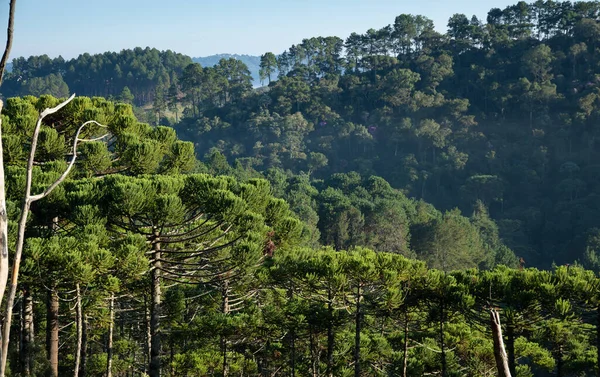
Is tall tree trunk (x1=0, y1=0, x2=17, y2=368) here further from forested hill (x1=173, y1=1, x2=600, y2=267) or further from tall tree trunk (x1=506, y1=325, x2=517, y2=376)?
forested hill (x1=173, y1=1, x2=600, y2=267)

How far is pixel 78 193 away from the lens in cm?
1459

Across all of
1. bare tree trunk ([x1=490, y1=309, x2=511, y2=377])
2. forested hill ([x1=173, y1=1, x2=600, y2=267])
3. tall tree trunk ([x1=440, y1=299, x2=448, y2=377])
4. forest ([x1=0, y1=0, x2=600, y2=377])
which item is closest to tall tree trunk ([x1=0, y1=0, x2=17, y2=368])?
forest ([x1=0, y1=0, x2=600, y2=377])

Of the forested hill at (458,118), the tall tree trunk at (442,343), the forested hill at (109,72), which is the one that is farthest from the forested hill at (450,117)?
the tall tree trunk at (442,343)

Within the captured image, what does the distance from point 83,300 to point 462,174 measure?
208 ft

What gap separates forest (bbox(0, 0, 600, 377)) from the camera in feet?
49.5

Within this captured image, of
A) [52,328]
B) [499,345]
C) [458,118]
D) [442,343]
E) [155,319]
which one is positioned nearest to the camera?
[499,345]

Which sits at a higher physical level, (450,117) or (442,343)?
(450,117)

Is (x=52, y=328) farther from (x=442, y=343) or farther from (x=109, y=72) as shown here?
(x=109, y=72)

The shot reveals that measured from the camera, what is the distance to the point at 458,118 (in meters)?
79.3

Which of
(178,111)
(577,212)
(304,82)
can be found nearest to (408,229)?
(577,212)

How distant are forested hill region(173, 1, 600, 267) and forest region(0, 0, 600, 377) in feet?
0.98

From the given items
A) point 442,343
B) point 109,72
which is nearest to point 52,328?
point 442,343

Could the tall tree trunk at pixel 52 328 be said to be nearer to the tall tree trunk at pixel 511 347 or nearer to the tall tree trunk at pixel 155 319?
the tall tree trunk at pixel 155 319

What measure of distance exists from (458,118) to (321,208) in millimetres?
31911
